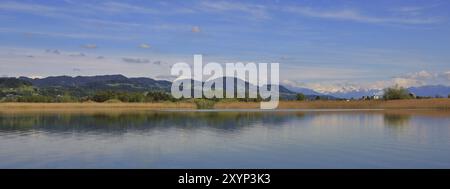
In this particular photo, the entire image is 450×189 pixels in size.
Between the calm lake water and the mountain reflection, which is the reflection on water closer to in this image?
the mountain reflection

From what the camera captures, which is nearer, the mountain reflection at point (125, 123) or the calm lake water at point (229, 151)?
the calm lake water at point (229, 151)

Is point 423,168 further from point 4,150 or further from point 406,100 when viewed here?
point 406,100

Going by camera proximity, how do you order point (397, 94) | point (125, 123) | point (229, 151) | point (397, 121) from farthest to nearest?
point (397, 94) < point (125, 123) < point (397, 121) < point (229, 151)

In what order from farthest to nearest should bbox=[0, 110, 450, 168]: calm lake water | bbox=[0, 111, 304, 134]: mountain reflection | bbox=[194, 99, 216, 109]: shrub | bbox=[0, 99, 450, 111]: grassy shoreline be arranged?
bbox=[194, 99, 216, 109]: shrub < bbox=[0, 99, 450, 111]: grassy shoreline < bbox=[0, 111, 304, 134]: mountain reflection < bbox=[0, 110, 450, 168]: calm lake water

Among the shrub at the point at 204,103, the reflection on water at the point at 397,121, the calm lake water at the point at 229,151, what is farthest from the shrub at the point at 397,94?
the calm lake water at the point at 229,151

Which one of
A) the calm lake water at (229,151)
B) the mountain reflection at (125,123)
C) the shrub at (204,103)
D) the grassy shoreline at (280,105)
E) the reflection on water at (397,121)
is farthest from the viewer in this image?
the shrub at (204,103)

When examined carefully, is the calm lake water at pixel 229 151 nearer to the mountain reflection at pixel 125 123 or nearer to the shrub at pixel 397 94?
the mountain reflection at pixel 125 123

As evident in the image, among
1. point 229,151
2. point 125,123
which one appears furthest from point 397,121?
point 229,151

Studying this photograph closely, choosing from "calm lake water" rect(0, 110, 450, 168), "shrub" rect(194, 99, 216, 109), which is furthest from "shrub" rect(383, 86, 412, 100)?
"calm lake water" rect(0, 110, 450, 168)

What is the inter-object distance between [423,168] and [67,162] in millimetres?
11636

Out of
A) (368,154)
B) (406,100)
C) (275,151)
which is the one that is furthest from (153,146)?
(406,100)

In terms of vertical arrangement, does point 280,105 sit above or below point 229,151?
below

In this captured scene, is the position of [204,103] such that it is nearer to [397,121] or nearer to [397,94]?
[397,94]

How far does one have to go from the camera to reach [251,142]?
84.2ft
